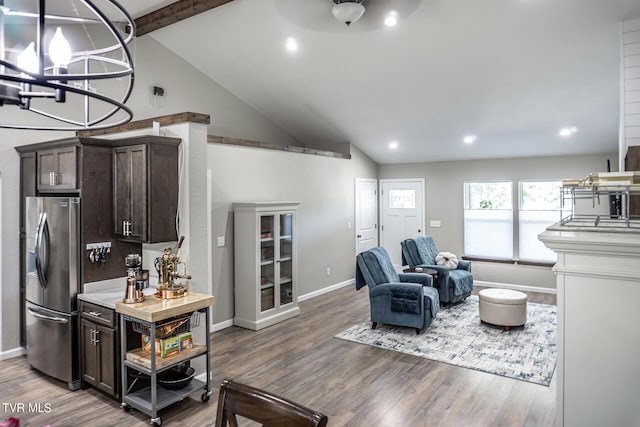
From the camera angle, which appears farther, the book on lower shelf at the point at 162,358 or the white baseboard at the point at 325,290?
the white baseboard at the point at 325,290

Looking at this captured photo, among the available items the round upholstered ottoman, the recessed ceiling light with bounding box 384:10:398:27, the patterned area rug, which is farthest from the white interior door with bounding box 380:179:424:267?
the recessed ceiling light with bounding box 384:10:398:27

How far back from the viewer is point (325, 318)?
5602 mm

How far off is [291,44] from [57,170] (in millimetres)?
2915

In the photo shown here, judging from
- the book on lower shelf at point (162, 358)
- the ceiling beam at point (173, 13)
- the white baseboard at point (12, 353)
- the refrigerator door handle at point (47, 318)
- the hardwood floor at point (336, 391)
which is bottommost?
the hardwood floor at point (336, 391)

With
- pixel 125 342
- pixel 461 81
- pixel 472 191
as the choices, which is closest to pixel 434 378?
pixel 125 342

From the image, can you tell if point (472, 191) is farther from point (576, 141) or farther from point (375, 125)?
point (375, 125)

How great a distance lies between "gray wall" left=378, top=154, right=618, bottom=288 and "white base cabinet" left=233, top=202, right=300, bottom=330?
350 cm

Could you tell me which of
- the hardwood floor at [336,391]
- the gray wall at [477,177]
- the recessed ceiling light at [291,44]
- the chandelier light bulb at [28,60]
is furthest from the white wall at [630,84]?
the chandelier light bulb at [28,60]

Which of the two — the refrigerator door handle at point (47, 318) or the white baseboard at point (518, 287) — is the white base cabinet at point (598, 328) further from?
the white baseboard at point (518, 287)

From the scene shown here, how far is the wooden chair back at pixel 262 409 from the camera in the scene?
1247 mm

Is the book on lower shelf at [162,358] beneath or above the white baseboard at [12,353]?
above

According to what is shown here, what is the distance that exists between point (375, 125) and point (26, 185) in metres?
4.77

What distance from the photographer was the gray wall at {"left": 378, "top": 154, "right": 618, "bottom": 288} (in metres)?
6.71

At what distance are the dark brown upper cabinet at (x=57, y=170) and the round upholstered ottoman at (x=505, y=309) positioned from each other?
4.65 meters
